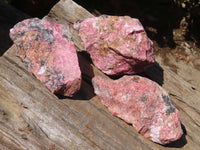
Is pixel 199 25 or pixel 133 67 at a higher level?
pixel 133 67

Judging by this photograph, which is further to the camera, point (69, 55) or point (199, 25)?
point (199, 25)

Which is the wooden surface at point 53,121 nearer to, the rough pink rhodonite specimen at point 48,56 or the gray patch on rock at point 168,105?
the rough pink rhodonite specimen at point 48,56

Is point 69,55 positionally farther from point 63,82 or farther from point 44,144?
point 44,144

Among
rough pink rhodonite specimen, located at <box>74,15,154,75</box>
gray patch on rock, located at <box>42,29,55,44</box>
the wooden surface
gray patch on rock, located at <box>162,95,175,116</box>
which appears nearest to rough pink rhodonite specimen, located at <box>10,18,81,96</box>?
gray patch on rock, located at <box>42,29,55,44</box>

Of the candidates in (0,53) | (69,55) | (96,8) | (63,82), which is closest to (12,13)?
(0,53)

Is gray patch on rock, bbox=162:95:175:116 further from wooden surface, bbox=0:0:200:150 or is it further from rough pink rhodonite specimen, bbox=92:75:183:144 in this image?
wooden surface, bbox=0:0:200:150

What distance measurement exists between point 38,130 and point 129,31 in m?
0.98

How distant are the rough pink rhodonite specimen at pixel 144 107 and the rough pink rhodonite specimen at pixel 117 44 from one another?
0.13m

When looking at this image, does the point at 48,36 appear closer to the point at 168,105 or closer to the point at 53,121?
the point at 53,121

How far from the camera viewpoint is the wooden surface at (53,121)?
1.47m

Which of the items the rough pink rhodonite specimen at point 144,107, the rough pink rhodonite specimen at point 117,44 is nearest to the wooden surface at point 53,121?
the rough pink rhodonite specimen at point 144,107

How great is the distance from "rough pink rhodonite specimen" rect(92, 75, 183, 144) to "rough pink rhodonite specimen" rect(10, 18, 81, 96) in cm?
28

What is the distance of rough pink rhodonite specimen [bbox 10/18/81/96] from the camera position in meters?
1.51

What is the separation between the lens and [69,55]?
1.59 meters
